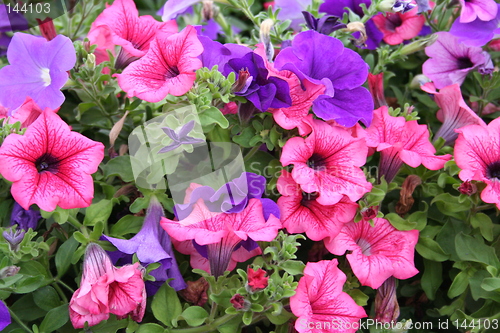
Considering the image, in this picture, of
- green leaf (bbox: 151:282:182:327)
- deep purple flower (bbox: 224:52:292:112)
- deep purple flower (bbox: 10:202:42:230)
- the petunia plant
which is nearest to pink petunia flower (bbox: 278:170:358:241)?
the petunia plant

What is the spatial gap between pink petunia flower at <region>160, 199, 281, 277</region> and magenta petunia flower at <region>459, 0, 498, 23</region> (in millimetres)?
637

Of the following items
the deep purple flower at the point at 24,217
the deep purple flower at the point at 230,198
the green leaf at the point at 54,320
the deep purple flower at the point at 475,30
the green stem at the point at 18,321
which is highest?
the deep purple flower at the point at 475,30

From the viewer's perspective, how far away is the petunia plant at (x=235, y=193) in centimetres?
84

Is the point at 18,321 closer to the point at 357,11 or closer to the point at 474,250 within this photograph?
the point at 474,250

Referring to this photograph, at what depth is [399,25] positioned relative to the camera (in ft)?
4.05

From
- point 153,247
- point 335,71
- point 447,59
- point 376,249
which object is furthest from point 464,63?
point 153,247

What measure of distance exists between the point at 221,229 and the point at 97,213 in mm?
253

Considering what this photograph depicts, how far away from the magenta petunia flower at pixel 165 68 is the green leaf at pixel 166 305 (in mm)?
336

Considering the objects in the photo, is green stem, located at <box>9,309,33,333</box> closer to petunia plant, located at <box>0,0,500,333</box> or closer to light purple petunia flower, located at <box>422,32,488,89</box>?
petunia plant, located at <box>0,0,500,333</box>

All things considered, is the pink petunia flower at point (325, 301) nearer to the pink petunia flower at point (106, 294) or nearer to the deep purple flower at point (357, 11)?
the pink petunia flower at point (106, 294)

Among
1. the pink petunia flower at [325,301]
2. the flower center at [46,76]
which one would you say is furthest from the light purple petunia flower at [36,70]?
the pink petunia flower at [325,301]

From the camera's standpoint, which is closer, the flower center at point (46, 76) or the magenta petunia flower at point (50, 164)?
the magenta petunia flower at point (50, 164)

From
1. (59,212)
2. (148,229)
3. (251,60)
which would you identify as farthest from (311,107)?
(59,212)

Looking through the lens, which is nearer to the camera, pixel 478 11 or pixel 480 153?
pixel 480 153
